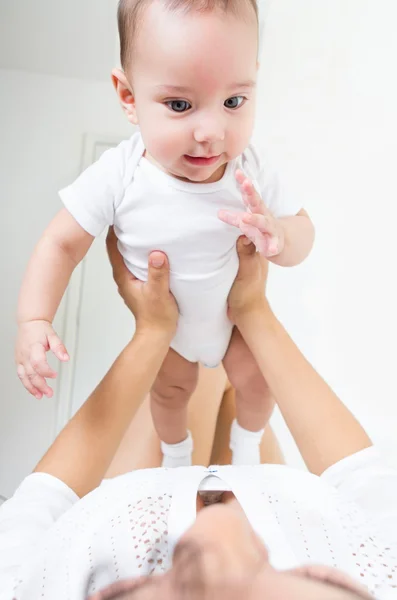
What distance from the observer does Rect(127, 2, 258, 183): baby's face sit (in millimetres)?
496

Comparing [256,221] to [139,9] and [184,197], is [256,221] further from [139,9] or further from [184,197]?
[139,9]

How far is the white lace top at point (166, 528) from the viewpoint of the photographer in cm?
37

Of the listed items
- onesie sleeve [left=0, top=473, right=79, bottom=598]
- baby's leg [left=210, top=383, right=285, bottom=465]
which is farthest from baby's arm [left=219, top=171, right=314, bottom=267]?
baby's leg [left=210, top=383, right=285, bottom=465]

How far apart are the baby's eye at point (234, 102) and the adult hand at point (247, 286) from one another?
187mm

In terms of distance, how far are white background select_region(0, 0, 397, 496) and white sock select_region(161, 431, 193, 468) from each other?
0.50 m

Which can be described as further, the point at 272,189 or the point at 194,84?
the point at 272,189

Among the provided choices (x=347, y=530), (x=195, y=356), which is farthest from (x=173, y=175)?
(x=347, y=530)

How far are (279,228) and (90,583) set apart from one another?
39 cm

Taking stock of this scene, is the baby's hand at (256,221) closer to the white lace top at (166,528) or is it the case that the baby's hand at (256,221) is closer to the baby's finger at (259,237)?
the baby's finger at (259,237)

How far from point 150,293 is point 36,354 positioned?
0.18 meters

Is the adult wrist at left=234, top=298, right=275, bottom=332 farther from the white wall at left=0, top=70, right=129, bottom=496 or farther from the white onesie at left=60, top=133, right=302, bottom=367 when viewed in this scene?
the white wall at left=0, top=70, right=129, bottom=496

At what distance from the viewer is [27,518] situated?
0.48 m

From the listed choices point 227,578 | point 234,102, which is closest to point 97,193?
point 234,102

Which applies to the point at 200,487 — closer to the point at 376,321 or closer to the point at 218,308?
the point at 218,308
